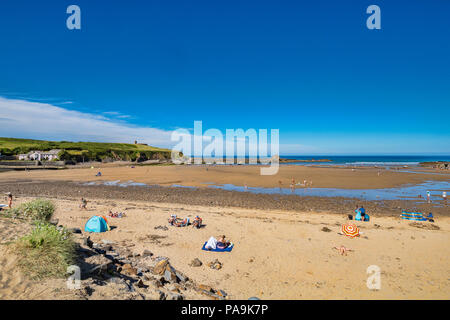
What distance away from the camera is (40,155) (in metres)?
73.3

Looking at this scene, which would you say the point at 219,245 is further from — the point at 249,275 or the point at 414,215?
the point at 414,215

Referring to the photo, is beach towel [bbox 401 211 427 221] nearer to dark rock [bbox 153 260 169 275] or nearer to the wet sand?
the wet sand

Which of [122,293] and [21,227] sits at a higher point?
[21,227]

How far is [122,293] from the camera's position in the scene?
581 cm

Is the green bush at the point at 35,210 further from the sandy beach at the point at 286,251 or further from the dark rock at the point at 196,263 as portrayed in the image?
the dark rock at the point at 196,263

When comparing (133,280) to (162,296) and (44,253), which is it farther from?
(44,253)

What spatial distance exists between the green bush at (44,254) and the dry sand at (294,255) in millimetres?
236

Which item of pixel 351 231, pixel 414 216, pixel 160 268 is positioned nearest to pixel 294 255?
pixel 351 231

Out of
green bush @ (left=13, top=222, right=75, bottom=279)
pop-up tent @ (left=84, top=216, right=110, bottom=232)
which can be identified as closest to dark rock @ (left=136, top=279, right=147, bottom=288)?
green bush @ (left=13, top=222, right=75, bottom=279)

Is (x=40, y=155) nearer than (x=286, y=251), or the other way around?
(x=286, y=251)

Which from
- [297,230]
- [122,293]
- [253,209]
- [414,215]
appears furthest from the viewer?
[253,209]

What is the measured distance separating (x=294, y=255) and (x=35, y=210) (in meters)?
11.3

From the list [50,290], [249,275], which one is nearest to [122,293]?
[50,290]

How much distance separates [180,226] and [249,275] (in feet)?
20.8
